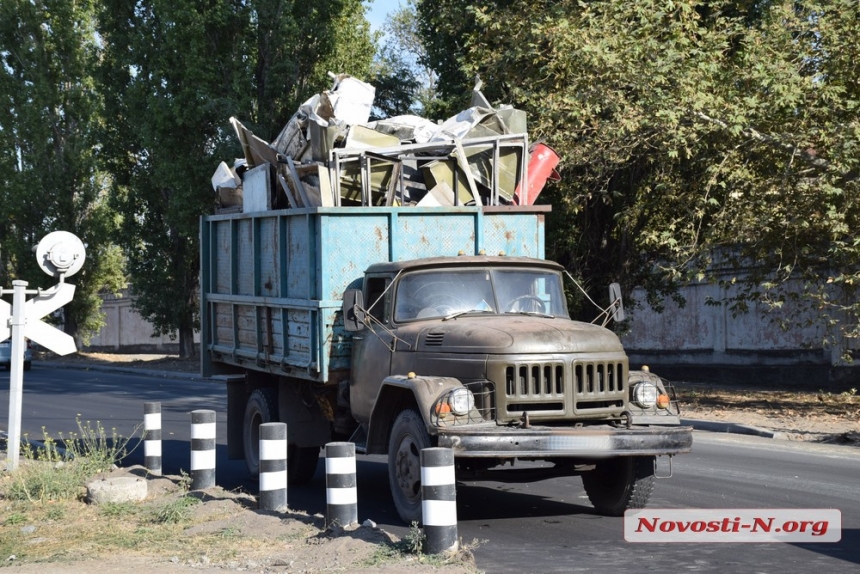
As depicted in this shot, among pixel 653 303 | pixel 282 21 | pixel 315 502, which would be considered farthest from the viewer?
pixel 282 21

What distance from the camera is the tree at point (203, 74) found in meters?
31.0

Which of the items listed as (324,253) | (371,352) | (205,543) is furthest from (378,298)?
(205,543)

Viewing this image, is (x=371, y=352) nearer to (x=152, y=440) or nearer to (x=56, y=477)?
(x=152, y=440)

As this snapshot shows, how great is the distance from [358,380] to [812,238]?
1159 centimetres

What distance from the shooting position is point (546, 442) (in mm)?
8055

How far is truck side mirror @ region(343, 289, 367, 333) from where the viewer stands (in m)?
9.50

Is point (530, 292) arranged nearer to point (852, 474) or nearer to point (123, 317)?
point (852, 474)

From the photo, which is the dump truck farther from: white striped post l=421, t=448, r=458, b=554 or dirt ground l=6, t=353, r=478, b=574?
dirt ground l=6, t=353, r=478, b=574

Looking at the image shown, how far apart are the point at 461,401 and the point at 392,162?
12.5 feet

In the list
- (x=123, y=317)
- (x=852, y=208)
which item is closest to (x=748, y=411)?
(x=852, y=208)

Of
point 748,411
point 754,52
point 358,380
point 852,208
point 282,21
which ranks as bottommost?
point 748,411

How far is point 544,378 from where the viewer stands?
8.34m

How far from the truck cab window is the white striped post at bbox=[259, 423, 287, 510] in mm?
1389

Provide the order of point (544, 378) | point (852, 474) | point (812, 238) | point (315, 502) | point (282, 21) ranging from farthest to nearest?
point (282, 21), point (812, 238), point (852, 474), point (315, 502), point (544, 378)
